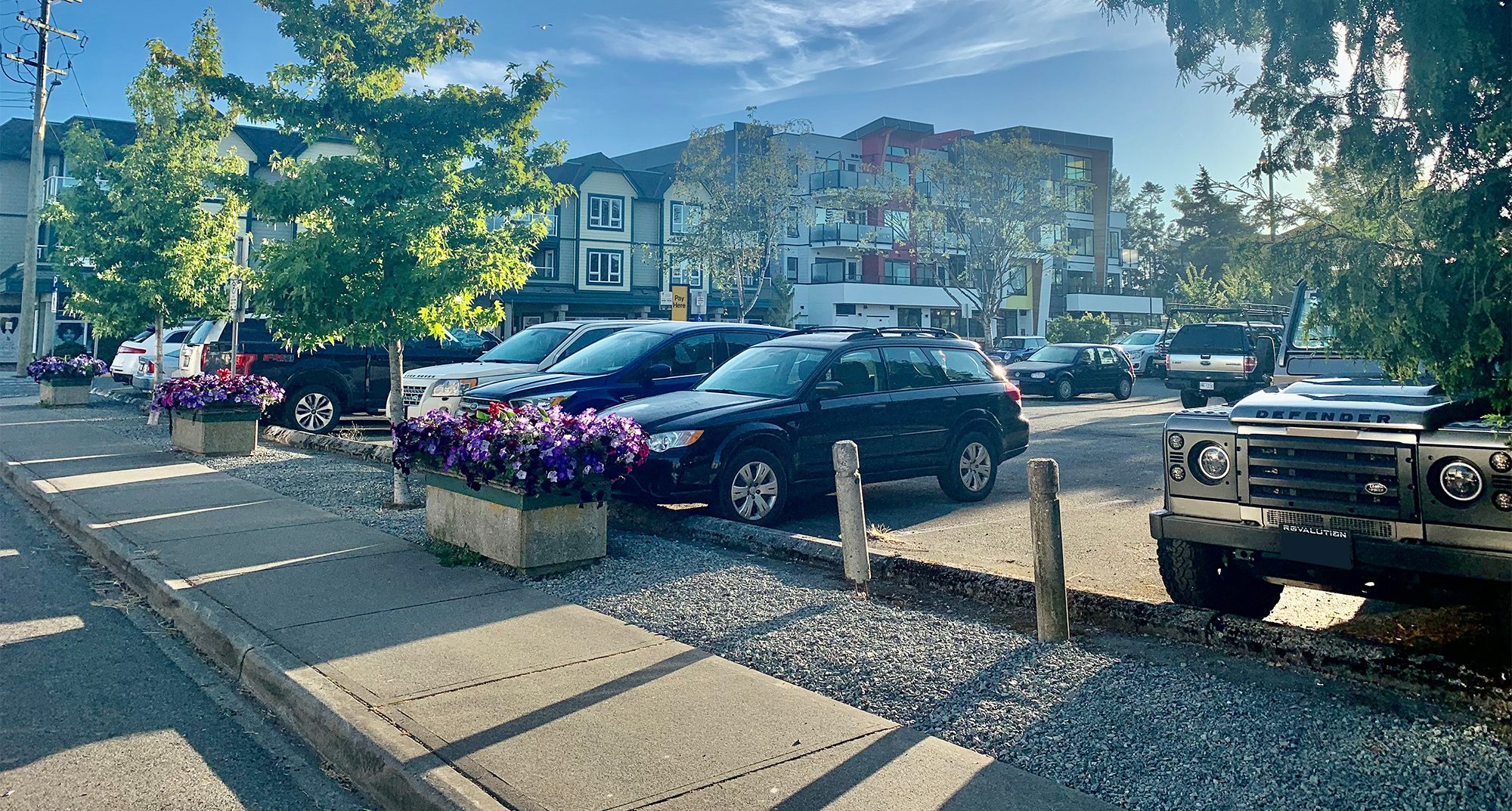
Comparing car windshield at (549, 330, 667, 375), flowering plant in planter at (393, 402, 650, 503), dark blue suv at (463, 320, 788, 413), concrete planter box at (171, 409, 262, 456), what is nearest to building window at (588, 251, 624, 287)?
concrete planter box at (171, 409, 262, 456)

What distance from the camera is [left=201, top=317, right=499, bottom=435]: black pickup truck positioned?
16.5 metres

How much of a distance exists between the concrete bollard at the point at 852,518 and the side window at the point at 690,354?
5.63 m

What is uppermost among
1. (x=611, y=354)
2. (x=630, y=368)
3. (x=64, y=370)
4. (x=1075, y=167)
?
(x=1075, y=167)

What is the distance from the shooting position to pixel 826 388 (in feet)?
33.2

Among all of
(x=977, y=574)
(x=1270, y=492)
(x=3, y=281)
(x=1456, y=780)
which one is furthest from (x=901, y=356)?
(x=3, y=281)

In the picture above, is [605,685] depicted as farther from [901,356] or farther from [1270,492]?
[901,356]

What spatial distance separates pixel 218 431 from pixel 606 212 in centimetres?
4181

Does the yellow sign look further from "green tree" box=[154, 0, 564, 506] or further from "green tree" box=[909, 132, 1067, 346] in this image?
"green tree" box=[909, 132, 1067, 346]

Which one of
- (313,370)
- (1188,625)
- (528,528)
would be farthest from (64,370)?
(1188,625)

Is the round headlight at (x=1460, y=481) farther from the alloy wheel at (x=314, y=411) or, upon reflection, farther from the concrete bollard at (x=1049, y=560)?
the alloy wheel at (x=314, y=411)

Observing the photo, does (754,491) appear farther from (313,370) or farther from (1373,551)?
(313,370)

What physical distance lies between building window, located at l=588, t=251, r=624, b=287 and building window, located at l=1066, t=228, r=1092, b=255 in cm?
3284

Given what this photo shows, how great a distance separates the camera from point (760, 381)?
1044 centimetres

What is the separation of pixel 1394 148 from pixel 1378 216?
35 cm
